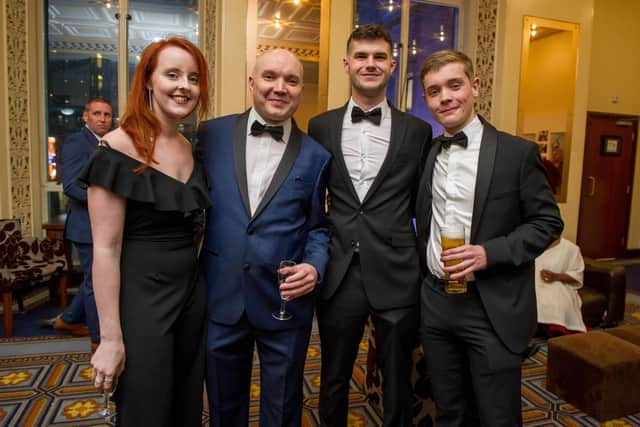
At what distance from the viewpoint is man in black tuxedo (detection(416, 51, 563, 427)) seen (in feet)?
5.60

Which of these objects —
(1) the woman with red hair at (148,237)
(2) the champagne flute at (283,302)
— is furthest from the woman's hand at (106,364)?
(2) the champagne flute at (283,302)

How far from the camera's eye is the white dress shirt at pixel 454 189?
1.78 metres

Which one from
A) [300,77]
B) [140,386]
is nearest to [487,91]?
[300,77]

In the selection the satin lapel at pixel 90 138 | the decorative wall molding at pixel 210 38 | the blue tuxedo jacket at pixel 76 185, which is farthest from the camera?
the decorative wall molding at pixel 210 38

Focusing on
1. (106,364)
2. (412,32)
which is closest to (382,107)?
(106,364)

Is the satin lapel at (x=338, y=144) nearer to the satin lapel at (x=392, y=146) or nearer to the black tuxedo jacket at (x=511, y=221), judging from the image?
the satin lapel at (x=392, y=146)

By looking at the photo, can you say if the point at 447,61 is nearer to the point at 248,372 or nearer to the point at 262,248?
the point at 262,248

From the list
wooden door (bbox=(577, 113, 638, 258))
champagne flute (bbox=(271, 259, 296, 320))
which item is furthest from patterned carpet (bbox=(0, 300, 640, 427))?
wooden door (bbox=(577, 113, 638, 258))

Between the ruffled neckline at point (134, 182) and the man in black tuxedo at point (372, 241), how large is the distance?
2.29ft

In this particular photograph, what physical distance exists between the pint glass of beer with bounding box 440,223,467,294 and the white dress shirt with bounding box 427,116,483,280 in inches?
4.5

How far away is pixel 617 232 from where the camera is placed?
7.96 metres

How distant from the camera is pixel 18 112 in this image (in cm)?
501

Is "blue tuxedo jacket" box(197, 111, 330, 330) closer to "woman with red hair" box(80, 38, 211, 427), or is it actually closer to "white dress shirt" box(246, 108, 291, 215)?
"white dress shirt" box(246, 108, 291, 215)

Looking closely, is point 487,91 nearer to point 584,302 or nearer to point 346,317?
point 584,302
